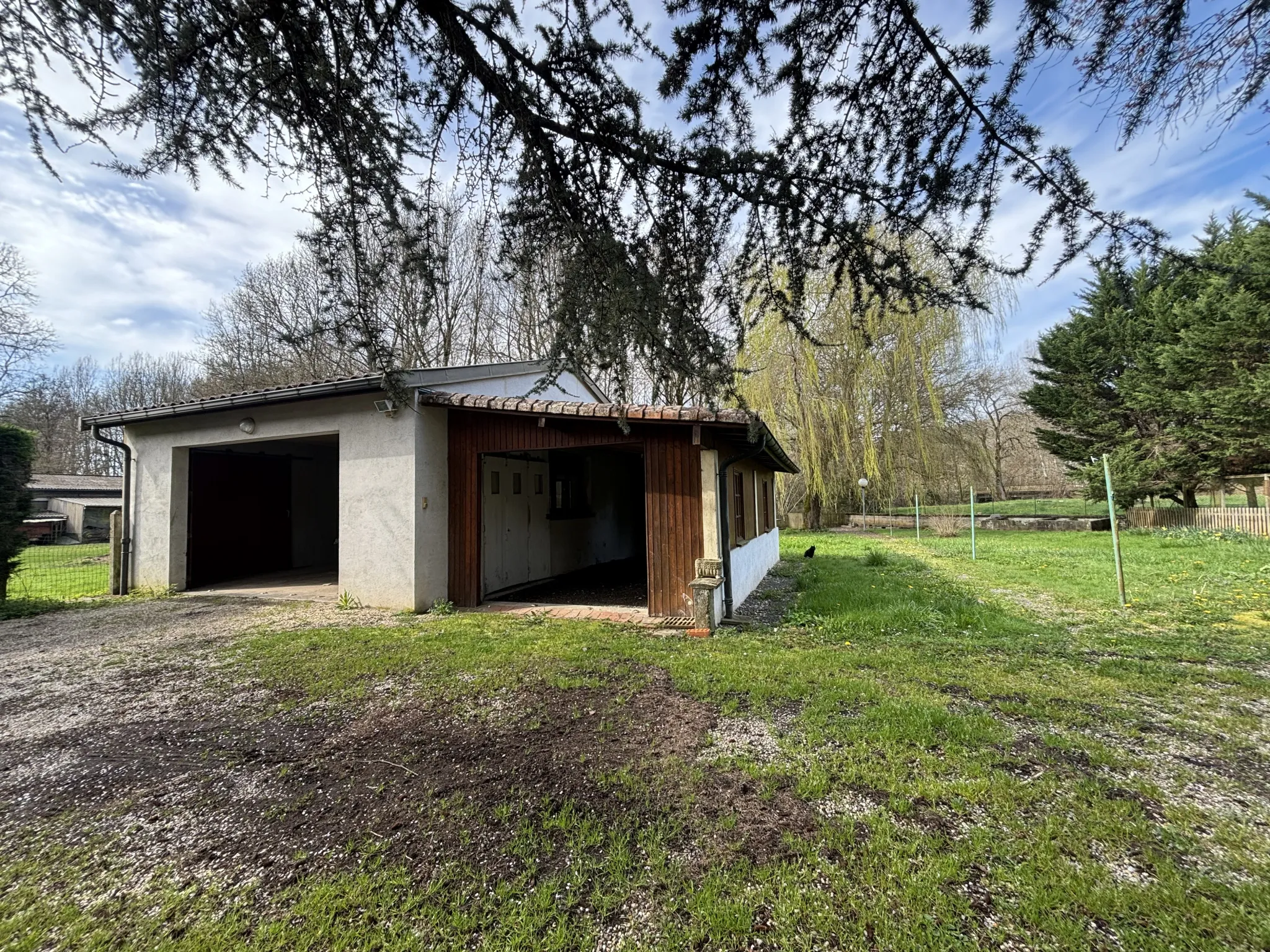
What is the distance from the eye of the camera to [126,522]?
29.5 ft

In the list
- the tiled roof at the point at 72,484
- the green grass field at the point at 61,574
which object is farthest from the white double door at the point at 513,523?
the tiled roof at the point at 72,484

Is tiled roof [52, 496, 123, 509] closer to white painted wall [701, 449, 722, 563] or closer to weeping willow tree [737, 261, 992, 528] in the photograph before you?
white painted wall [701, 449, 722, 563]

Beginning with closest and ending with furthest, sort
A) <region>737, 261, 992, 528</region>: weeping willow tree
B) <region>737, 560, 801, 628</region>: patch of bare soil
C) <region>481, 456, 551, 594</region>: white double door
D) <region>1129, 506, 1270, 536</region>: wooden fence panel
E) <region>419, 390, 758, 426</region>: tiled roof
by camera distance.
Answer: <region>419, 390, 758, 426</region>: tiled roof → <region>737, 560, 801, 628</region>: patch of bare soil → <region>481, 456, 551, 594</region>: white double door → <region>1129, 506, 1270, 536</region>: wooden fence panel → <region>737, 261, 992, 528</region>: weeping willow tree

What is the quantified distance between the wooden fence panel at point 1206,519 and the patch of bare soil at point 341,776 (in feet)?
67.1

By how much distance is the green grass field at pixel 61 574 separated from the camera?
9.04 meters

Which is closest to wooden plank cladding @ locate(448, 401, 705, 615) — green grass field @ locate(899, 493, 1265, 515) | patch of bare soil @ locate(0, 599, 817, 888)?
patch of bare soil @ locate(0, 599, 817, 888)

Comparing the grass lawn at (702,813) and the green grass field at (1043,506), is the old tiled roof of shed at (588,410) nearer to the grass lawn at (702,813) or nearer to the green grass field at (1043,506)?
the grass lawn at (702,813)

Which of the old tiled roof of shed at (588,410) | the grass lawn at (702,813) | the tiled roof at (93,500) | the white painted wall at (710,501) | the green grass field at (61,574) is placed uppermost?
the old tiled roof of shed at (588,410)

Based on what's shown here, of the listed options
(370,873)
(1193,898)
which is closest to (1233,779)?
(1193,898)

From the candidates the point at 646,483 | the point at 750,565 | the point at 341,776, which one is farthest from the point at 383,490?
the point at 750,565

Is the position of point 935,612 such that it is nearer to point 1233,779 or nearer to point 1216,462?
point 1233,779

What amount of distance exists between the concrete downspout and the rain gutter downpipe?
32.8 feet

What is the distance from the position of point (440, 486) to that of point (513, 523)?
6.62 ft

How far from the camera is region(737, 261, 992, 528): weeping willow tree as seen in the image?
54.6 ft
